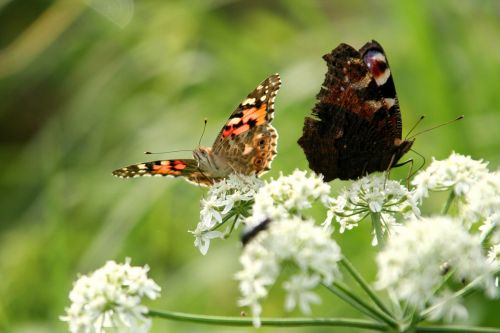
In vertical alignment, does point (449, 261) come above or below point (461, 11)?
below

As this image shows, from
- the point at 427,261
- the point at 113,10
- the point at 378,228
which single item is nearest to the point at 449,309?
the point at 427,261

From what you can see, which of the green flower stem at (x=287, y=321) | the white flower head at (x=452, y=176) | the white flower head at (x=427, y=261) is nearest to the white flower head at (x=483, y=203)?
the white flower head at (x=452, y=176)

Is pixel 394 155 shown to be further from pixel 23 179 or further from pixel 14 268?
pixel 23 179

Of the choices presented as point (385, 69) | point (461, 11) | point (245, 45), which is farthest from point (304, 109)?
point (385, 69)

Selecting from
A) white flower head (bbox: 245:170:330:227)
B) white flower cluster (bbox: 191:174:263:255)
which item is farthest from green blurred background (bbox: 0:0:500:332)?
white flower head (bbox: 245:170:330:227)

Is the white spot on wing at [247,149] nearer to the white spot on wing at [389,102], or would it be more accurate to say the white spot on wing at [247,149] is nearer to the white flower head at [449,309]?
the white spot on wing at [389,102]

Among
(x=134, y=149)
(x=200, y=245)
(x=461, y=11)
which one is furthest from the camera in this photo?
(x=134, y=149)
